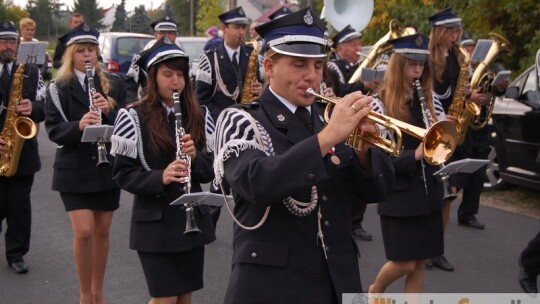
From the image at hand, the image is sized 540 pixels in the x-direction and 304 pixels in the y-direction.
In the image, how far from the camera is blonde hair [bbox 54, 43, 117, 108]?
558 cm

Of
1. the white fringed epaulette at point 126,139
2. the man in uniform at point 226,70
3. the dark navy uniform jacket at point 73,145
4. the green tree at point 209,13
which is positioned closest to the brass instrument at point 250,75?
the man in uniform at point 226,70

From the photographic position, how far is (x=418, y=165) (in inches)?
201

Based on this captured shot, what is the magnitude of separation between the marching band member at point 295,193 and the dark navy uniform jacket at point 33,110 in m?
3.89

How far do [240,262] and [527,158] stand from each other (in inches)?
253

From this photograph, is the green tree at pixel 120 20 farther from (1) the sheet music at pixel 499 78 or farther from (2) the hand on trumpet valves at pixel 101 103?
(2) the hand on trumpet valves at pixel 101 103

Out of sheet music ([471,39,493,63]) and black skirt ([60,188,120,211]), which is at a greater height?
sheet music ([471,39,493,63])

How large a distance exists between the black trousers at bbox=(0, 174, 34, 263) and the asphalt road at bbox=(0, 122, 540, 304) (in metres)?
0.20

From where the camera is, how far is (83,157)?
18.2ft

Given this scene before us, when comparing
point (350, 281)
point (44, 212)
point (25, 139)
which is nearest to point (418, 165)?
point (350, 281)

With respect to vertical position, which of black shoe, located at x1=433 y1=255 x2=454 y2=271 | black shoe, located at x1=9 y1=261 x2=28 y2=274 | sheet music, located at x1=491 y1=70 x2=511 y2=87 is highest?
sheet music, located at x1=491 y1=70 x2=511 y2=87

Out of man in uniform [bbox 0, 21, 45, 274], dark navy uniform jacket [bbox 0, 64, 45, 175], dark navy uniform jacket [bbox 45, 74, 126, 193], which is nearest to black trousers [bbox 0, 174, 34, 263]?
man in uniform [bbox 0, 21, 45, 274]

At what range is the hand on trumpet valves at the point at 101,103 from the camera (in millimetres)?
5434

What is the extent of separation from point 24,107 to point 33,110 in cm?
10

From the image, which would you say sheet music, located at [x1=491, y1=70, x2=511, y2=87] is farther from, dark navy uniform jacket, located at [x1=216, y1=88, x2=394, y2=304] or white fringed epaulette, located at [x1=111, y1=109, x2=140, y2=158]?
dark navy uniform jacket, located at [x1=216, y1=88, x2=394, y2=304]
